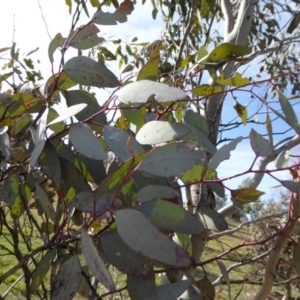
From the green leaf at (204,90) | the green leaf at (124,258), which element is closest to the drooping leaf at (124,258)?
the green leaf at (124,258)

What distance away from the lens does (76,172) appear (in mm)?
491

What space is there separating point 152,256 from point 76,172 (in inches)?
7.0

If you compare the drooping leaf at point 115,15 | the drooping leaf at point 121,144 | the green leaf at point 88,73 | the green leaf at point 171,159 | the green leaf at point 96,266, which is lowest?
the green leaf at point 96,266

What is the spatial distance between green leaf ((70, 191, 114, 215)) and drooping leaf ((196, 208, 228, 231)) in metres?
0.16

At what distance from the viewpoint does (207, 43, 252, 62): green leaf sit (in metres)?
0.50

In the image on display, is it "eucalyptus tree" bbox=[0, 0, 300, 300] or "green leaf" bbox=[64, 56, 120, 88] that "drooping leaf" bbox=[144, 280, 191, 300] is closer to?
"eucalyptus tree" bbox=[0, 0, 300, 300]

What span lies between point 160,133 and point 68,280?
18cm

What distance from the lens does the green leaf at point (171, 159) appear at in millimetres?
360

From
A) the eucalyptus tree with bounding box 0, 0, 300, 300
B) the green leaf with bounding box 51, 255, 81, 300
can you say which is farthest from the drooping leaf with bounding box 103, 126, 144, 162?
the green leaf with bounding box 51, 255, 81, 300

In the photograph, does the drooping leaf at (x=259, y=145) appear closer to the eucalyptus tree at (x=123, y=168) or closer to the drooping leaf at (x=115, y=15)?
the eucalyptus tree at (x=123, y=168)

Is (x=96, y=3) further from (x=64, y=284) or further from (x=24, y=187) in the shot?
(x=64, y=284)

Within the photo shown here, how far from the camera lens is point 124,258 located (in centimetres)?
44

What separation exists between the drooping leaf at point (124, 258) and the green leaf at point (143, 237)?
0.09 metres

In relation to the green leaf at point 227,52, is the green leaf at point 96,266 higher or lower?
lower
